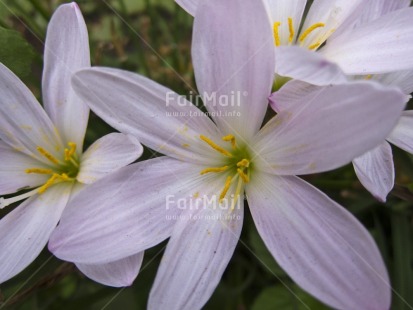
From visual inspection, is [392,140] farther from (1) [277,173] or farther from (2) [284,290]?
(2) [284,290]

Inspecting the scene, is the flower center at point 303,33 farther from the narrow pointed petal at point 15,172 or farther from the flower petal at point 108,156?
the narrow pointed petal at point 15,172

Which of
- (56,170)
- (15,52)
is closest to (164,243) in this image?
(56,170)

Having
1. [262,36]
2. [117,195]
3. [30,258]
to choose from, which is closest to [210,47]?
[262,36]

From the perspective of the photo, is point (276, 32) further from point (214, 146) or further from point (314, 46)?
point (214, 146)

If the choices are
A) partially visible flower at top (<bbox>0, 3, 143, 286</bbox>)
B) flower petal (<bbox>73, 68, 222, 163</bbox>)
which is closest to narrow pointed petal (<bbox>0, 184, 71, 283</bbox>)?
partially visible flower at top (<bbox>0, 3, 143, 286</bbox>)

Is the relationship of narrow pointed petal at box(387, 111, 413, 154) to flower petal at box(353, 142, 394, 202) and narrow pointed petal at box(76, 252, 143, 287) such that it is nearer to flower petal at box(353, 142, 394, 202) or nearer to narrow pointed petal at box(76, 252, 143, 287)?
flower petal at box(353, 142, 394, 202)

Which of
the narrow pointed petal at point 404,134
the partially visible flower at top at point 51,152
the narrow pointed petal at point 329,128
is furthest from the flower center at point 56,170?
the narrow pointed petal at point 404,134
